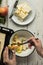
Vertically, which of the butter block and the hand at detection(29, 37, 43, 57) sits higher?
the butter block

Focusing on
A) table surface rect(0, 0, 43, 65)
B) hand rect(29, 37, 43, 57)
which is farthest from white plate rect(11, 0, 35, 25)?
hand rect(29, 37, 43, 57)

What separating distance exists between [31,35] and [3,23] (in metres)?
0.18

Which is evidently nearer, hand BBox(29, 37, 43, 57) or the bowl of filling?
hand BBox(29, 37, 43, 57)

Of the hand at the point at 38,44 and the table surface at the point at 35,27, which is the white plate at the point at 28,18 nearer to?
the table surface at the point at 35,27

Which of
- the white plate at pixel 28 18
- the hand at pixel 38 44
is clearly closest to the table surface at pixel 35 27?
the white plate at pixel 28 18

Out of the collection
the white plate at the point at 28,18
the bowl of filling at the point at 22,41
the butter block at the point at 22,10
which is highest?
the butter block at the point at 22,10

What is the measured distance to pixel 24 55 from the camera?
1426mm

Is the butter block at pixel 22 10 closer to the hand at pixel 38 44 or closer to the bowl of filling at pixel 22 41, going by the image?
the bowl of filling at pixel 22 41

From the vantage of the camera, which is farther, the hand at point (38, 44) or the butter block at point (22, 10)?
the butter block at point (22, 10)

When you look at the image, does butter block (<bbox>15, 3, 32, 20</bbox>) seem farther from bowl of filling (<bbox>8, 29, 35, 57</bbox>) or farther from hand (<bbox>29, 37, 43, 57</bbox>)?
hand (<bbox>29, 37, 43, 57</bbox>)

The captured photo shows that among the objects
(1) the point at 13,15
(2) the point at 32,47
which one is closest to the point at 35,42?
(2) the point at 32,47

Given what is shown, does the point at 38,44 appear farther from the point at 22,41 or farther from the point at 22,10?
the point at 22,10

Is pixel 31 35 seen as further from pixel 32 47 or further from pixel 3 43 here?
pixel 3 43

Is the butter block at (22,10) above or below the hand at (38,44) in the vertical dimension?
above
